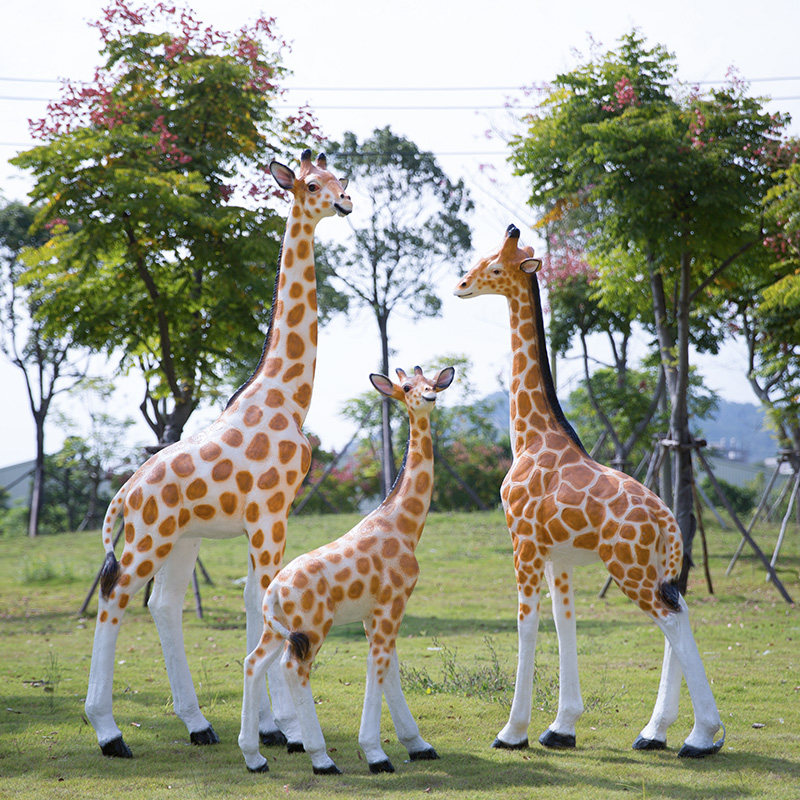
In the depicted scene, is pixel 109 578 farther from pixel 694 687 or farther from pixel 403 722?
pixel 694 687

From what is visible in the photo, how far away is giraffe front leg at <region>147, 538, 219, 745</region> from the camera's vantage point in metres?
6.21

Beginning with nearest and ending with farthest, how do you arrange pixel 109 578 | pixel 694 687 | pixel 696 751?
pixel 694 687 → pixel 696 751 → pixel 109 578

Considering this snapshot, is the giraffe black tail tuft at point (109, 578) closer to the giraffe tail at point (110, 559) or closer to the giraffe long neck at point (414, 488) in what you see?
the giraffe tail at point (110, 559)

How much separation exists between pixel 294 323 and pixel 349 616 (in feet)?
7.18

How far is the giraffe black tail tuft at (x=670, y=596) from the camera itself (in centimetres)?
558

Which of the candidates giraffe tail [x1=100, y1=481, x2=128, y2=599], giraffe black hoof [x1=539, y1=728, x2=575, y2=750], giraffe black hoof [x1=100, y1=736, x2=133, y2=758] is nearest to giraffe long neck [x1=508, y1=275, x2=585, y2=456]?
giraffe black hoof [x1=539, y1=728, x2=575, y2=750]

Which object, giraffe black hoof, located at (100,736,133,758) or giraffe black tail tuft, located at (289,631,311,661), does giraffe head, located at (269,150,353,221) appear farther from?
giraffe black hoof, located at (100,736,133,758)

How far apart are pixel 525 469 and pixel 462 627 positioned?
5131 mm

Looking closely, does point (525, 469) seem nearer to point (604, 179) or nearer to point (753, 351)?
point (604, 179)

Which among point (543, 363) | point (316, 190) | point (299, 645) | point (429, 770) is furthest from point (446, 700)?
point (316, 190)

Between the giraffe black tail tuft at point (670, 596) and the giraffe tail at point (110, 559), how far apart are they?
3.54 metres

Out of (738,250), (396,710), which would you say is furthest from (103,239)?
(738,250)

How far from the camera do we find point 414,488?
5.86 metres

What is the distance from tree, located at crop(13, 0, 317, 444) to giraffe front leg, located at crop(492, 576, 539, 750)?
20.6 ft
